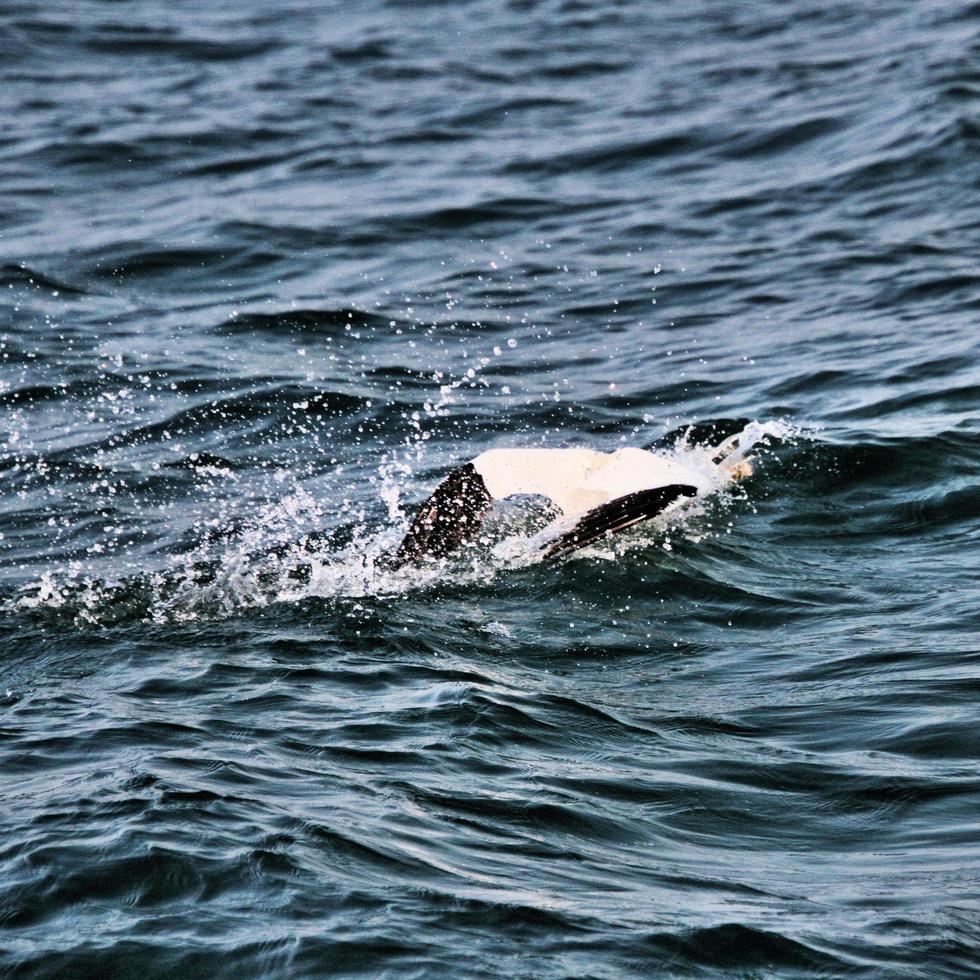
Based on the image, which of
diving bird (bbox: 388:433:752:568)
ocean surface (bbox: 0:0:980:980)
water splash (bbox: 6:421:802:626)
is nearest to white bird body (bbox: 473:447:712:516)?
diving bird (bbox: 388:433:752:568)

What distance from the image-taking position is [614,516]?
878cm

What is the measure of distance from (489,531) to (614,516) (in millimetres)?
623

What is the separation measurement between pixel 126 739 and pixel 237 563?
2.41 meters

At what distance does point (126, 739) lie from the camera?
6492 mm

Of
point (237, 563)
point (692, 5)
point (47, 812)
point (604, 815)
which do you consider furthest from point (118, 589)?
point (692, 5)

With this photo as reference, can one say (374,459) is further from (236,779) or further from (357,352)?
(236,779)

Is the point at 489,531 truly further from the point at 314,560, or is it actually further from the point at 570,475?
the point at 314,560

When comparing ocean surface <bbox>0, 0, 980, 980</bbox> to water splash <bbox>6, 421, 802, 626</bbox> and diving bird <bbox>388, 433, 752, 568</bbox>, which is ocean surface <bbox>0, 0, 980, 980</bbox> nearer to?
water splash <bbox>6, 421, 802, 626</bbox>

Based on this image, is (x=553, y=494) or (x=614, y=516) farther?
(x=553, y=494)

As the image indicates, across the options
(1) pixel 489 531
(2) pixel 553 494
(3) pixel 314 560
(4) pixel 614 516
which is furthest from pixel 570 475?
(3) pixel 314 560

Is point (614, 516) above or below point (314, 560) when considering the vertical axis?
above

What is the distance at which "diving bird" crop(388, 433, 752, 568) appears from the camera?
8.75 metres

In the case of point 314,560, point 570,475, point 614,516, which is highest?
point 570,475

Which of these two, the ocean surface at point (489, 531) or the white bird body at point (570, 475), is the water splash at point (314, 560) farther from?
the white bird body at point (570, 475)
